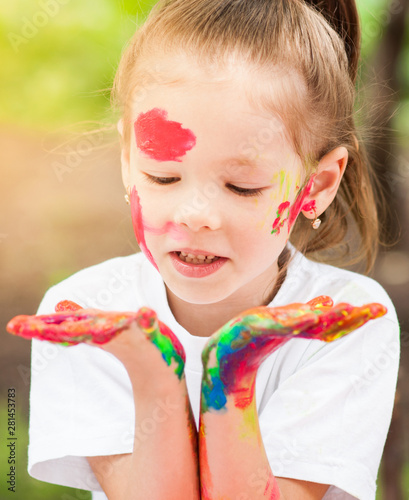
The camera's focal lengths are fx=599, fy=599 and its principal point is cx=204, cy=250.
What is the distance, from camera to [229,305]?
1.03m

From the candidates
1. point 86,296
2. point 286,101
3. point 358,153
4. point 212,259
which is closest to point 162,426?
point 212,259

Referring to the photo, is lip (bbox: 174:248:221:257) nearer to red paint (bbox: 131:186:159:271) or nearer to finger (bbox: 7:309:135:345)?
red paint (bbox: 131:186:159:271)

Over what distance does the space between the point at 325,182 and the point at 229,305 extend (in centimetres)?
26

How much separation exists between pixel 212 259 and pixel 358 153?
37 cm

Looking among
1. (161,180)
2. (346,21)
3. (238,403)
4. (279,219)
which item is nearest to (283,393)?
(238,403)

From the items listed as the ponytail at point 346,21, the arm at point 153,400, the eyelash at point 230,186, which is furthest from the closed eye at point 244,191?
the ponytail at point 346,21

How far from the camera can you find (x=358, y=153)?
1.06 metres

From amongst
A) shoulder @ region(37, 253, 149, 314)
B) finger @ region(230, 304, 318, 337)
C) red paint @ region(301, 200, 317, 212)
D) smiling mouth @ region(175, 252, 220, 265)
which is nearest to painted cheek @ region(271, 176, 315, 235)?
red paint @ region(301, 200, 317, 212)

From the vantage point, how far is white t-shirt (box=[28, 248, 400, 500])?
2.94 feet

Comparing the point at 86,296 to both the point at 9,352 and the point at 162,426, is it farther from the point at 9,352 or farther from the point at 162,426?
the point at 9,352

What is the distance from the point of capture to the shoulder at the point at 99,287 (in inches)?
43.1

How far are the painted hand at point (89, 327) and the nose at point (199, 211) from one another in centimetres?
15

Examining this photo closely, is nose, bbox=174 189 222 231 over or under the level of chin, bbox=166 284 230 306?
over

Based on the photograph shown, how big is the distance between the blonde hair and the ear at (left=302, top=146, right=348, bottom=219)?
0.8 inches
